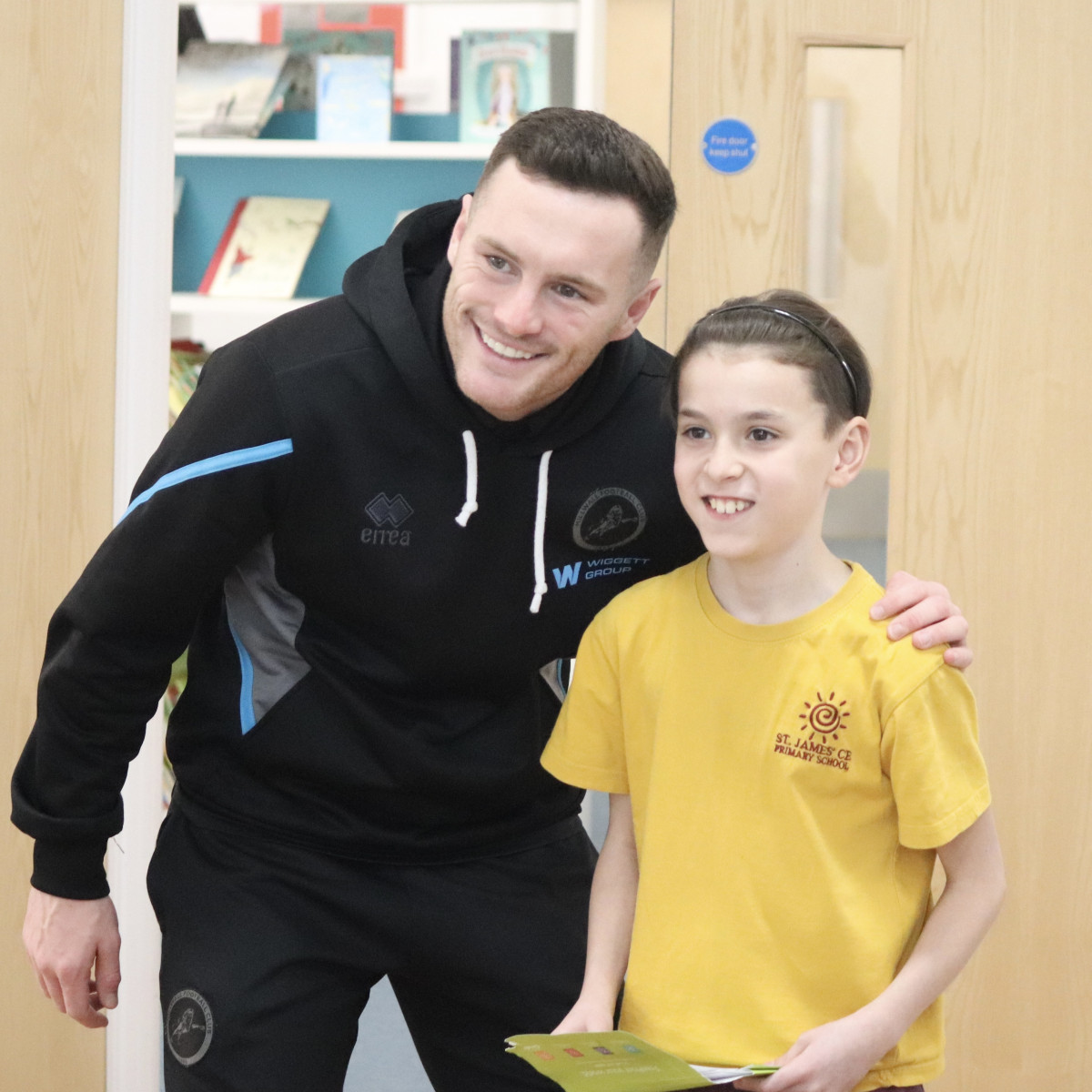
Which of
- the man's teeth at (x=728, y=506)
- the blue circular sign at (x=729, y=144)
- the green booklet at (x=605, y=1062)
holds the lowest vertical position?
the green booklet at (x=605, y=1062)

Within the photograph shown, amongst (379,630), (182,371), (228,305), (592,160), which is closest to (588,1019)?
(379,630)

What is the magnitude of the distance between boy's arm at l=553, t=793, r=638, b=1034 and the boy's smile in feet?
1.02

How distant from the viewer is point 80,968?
1490 mm

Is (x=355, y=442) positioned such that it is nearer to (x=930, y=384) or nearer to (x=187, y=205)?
(x=930, y=384)

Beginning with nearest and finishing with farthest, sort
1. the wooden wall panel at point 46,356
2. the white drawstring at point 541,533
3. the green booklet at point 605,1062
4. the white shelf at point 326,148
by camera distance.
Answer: the green booklet at point 605,1062 < the white drawstring at point 541,533 < the wooden wall panel at point 46,356 < the white shelf at point 326,148

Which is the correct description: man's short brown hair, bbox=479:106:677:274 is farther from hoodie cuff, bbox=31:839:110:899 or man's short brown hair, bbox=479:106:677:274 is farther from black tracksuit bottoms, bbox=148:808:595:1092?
hoodie cuff, bbox=31:839:110:899

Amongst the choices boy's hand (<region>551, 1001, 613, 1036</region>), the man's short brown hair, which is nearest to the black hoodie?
the man's short brown hair

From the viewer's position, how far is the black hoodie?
1379mm

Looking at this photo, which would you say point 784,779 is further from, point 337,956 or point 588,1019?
point 337,956

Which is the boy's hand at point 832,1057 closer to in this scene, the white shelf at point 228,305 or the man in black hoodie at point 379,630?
the man in black hoodie at point 379,630

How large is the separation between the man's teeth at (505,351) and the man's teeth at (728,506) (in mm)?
266

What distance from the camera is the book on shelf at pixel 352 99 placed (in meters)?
3.24

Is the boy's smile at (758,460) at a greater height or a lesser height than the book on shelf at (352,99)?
lesser

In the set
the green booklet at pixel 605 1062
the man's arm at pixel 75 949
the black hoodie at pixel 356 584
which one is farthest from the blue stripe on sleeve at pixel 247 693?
the green booklet at pixel 605 1062
